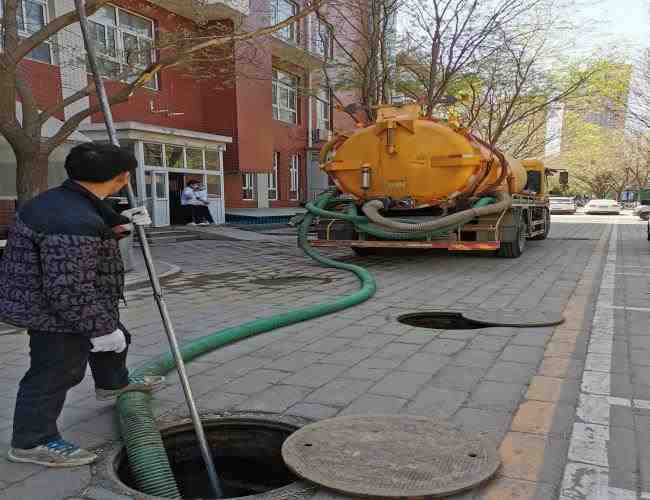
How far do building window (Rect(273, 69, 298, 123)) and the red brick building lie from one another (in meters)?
0.05

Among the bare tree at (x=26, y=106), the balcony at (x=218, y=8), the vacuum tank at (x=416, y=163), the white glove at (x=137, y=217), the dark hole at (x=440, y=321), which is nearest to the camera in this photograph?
the white glove at (x=137, y=217)

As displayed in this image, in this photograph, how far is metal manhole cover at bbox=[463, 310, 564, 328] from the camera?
5.39 meters

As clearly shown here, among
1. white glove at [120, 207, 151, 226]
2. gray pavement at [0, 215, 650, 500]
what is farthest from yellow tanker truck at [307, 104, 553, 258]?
white glove at [120, 207, 151, 226]

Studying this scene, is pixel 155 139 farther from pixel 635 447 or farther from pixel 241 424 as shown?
pixel 635 447

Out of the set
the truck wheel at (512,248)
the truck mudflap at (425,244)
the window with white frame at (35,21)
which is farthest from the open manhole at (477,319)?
the window with white frame at (35,21)

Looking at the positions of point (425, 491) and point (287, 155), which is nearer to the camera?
point (425, 491)

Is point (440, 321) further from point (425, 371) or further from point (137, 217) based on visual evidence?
point (137, 217)

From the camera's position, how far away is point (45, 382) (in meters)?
2.72

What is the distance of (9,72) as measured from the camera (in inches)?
284

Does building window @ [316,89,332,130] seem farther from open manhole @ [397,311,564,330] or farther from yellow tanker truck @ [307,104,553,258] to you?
open manhole @ [397,311,564,330]

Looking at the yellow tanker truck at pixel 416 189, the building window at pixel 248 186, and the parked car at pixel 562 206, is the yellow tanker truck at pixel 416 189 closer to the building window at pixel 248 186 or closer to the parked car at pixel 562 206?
the building window at pixel 248 186

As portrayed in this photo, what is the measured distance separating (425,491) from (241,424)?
121cm

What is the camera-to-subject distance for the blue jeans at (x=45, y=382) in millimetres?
2693

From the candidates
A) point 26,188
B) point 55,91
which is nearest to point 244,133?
point 55,91
